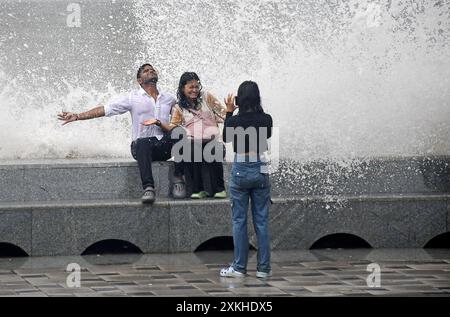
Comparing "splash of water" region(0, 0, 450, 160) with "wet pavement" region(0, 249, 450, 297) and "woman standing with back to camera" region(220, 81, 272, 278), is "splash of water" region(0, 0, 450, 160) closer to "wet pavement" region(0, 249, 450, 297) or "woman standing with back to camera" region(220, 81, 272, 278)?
"wet pavement" region(0, 249, 450, 297)

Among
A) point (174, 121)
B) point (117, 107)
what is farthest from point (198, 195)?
point (117, 107)

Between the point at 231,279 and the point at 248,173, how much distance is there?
868mm

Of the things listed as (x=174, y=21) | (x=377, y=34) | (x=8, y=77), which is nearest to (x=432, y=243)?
(x=377, y=34)

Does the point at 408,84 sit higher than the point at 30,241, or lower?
higher

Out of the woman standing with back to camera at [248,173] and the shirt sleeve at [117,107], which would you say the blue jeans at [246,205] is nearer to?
the woman standing with back to camera at [248,173]

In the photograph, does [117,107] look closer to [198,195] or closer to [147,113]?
[147,113]

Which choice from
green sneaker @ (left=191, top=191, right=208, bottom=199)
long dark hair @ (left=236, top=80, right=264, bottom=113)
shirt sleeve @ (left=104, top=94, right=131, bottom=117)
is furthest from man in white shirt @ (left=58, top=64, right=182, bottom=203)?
long dark hair @ (left=236, top=80, right=264, bottom=113)

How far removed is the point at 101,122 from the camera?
48.0ft

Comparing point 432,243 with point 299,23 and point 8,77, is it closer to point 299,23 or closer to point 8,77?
point 299,23

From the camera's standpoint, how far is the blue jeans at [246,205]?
10156mm

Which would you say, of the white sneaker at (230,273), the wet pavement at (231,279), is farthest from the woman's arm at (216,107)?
the white sneaker at (230,273)

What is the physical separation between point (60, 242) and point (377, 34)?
531cm

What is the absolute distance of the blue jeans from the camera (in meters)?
10.2

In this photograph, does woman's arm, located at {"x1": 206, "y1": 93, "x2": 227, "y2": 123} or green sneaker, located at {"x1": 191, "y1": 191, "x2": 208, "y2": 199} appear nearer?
green sneaker, located at {"x1": 191, "y1": 191, "x2": 208, "y2": 199}
